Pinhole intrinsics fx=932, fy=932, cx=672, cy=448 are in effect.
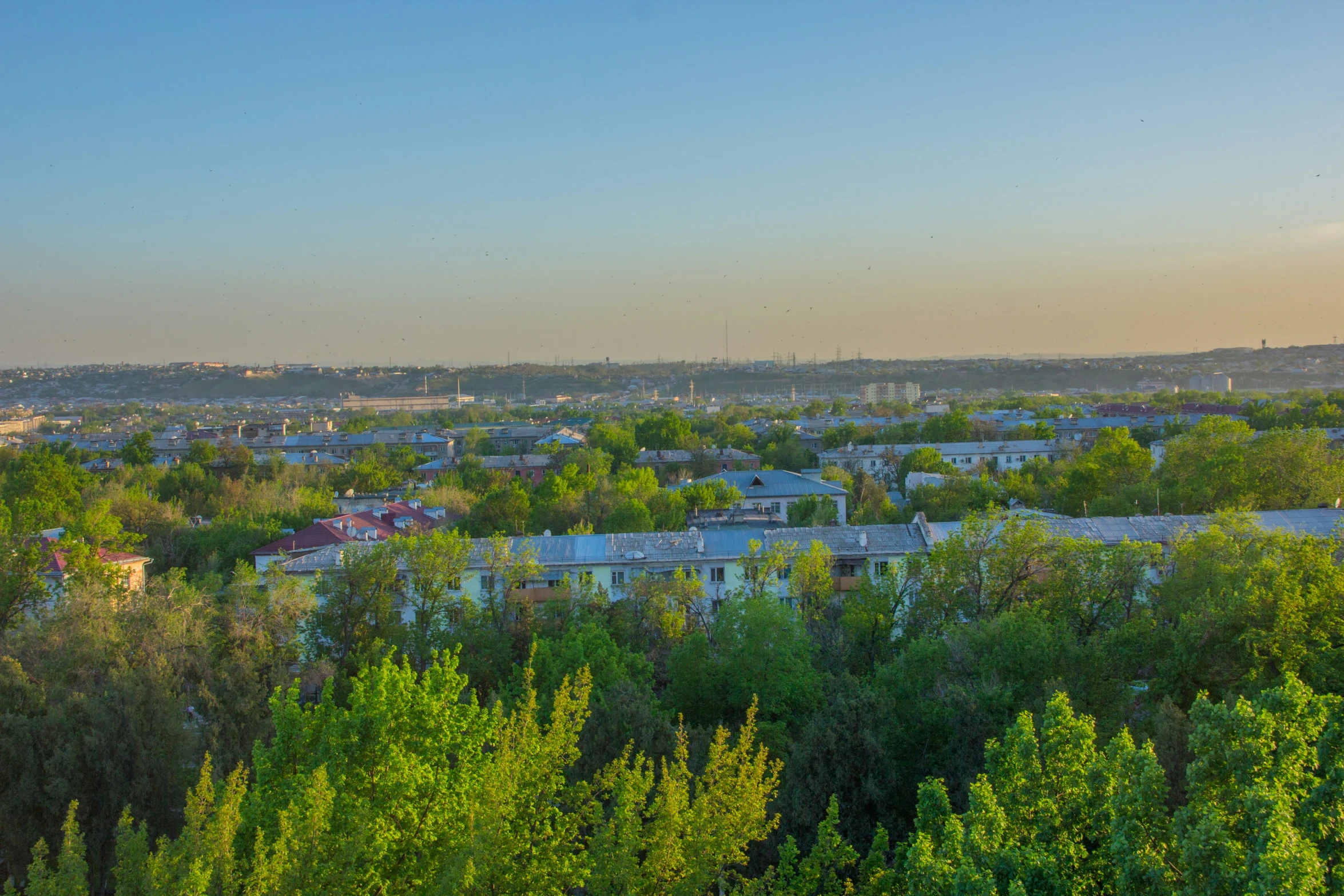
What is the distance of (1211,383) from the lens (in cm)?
14138

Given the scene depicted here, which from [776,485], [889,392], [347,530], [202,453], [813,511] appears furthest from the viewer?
[889,392]

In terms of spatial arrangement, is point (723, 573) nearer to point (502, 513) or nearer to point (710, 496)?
point (710, 496)

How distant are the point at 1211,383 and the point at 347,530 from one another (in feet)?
480

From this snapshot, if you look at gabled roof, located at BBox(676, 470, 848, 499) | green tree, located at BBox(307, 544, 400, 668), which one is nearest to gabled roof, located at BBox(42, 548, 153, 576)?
green tree, located at BBox(307, 544, 400, 668)

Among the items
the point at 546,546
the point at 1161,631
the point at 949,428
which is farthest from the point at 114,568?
the point at 949,428

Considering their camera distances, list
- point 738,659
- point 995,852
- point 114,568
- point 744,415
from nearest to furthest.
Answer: point 995,852
point 738,659
point 114,568
point 744,415

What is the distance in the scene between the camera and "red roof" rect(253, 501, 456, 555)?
26594 millimetres

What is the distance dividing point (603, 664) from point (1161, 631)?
879 cm

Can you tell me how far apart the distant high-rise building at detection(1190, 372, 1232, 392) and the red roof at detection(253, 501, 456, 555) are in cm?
12651

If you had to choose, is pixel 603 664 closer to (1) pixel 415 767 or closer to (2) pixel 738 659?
(2) pixel 738 659

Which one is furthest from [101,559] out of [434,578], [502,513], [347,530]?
[502,513]

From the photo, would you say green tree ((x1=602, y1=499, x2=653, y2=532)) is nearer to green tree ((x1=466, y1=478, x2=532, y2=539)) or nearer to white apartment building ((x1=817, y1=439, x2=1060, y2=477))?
green tree ((x1=466, y1=478, x2=532, y2=539))

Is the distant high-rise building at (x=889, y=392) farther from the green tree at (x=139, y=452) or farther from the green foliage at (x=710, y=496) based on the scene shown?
the green foliage at (x=710, y=496)

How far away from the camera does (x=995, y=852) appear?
6395 millimetres
